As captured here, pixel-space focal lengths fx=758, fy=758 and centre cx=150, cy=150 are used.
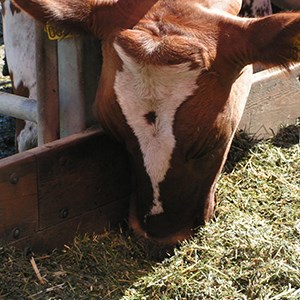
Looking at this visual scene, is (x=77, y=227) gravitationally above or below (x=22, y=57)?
below

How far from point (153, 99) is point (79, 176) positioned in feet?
2.08

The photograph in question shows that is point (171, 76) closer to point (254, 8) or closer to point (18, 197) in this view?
point (18, 197)

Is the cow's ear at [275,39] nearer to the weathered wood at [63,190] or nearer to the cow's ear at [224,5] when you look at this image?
the cow's ear at [224,5]

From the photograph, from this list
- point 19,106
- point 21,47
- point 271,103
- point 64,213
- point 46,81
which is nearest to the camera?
point 64,213

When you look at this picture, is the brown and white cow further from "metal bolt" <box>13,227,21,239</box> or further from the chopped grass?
"metal bolt" <box>13,227,21,239</box>

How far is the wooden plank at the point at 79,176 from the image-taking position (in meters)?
3.17

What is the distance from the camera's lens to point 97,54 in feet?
11.2

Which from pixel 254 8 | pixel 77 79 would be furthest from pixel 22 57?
pixel 254 8

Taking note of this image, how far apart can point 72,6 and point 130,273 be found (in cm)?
111

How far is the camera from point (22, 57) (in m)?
3.88

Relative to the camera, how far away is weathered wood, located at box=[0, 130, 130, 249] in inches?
119

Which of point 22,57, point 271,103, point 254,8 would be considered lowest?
point 271,103

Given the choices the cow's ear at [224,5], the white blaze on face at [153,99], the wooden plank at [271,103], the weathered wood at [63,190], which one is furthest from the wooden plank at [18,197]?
the wooden plank at [271,103]

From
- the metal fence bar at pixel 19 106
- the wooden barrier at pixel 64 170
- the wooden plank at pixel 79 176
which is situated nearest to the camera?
the wooden barrier at pixel 64 170
